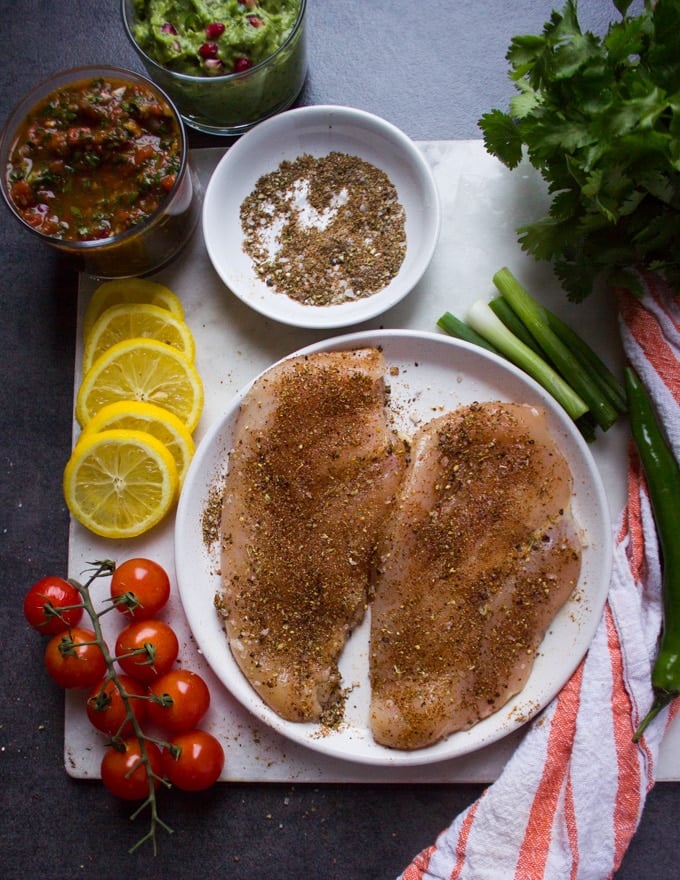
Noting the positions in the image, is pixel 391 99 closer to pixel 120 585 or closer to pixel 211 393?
pixel 211 393

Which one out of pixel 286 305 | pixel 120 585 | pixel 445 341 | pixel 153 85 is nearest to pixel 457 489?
pixel 445 341

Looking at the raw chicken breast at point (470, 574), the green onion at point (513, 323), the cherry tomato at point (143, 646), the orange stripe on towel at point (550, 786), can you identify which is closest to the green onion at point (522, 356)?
the green onion at point (513, 323)

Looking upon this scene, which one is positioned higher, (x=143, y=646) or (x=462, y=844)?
(x=143, y=646)

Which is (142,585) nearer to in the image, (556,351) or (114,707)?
(114,707)

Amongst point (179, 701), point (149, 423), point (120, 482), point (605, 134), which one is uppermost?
point (605, 134)

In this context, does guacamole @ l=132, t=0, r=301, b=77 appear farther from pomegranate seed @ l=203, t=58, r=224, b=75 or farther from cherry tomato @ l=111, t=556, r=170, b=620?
cherry tomato @ l=111, t=556, r=170, b=620

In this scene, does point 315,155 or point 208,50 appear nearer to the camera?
point 208,50

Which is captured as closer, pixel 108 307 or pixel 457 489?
pixel 457 489

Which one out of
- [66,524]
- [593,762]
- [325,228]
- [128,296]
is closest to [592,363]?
[325,228]
